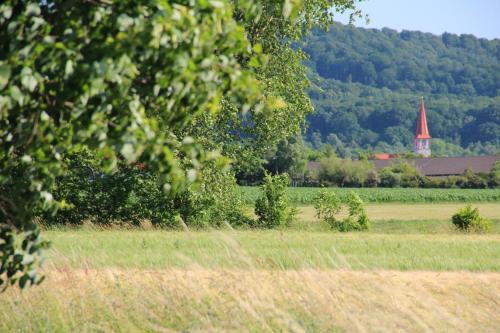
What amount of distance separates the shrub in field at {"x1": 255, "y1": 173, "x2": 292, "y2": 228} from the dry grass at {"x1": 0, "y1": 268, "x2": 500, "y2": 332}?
22766 millimetres

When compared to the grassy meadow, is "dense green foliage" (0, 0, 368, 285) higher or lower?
higher

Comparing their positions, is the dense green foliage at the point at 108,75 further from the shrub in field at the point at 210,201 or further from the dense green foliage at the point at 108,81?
the shrub in field at the point at 210,201

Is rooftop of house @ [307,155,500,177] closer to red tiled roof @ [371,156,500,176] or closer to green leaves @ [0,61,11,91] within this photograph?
red tiled roof @ [371,156,500,176]

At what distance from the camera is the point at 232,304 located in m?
10.4

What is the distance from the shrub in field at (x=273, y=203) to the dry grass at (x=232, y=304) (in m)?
22.8

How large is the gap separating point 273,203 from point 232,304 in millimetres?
24835

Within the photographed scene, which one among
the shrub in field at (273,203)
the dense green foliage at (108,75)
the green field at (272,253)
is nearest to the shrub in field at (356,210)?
the shrub in field at (273,203)

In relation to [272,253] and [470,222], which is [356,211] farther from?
[272,253]

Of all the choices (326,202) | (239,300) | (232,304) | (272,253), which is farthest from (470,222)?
(239,300)

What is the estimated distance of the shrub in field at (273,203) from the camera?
115 feet

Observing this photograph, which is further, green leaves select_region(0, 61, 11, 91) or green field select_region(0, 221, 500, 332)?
green field select_region(0, 221, 500, 332)

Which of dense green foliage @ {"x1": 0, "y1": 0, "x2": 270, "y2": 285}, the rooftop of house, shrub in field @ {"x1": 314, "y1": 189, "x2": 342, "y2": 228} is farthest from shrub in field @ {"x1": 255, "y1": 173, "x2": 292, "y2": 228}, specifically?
the rooftop of house

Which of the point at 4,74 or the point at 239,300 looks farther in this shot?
Answer: the point at 239,300

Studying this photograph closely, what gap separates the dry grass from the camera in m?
9.52
